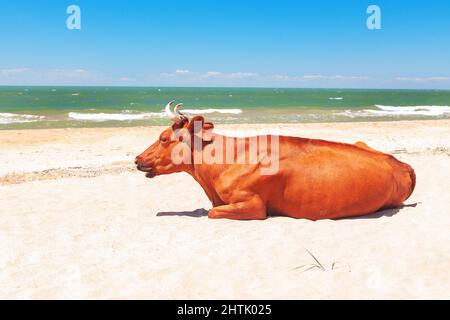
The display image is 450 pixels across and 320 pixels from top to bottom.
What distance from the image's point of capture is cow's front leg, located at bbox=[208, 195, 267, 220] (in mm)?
5848

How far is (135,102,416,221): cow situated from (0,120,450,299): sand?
7.9 inches

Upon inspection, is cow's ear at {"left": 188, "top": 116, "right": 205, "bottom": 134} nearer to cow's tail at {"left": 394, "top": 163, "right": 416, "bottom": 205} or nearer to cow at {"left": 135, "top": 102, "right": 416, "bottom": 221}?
cow at {"left": 135, "top": 102, "right": 416, "bottom": 221}

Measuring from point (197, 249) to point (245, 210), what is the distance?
1093 millimetres

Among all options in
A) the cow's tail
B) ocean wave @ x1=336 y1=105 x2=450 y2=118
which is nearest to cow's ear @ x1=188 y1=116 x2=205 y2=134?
the cow's tail

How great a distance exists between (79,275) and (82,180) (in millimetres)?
5462

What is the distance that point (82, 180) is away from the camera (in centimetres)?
957

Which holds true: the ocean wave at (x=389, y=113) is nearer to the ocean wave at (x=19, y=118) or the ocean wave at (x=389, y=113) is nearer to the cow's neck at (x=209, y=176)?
the ocean wave at (x=19, y=118)

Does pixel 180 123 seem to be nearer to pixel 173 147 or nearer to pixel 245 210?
pixel 173 147

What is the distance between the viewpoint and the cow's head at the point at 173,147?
6188 mm

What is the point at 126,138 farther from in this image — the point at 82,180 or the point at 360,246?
the point at 360,246

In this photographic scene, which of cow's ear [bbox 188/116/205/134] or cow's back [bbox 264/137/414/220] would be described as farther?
cow's ear [bbox 188/116/205/134]

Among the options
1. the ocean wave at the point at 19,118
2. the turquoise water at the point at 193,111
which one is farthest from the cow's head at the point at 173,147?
the ocean wave at the point at 19,118
